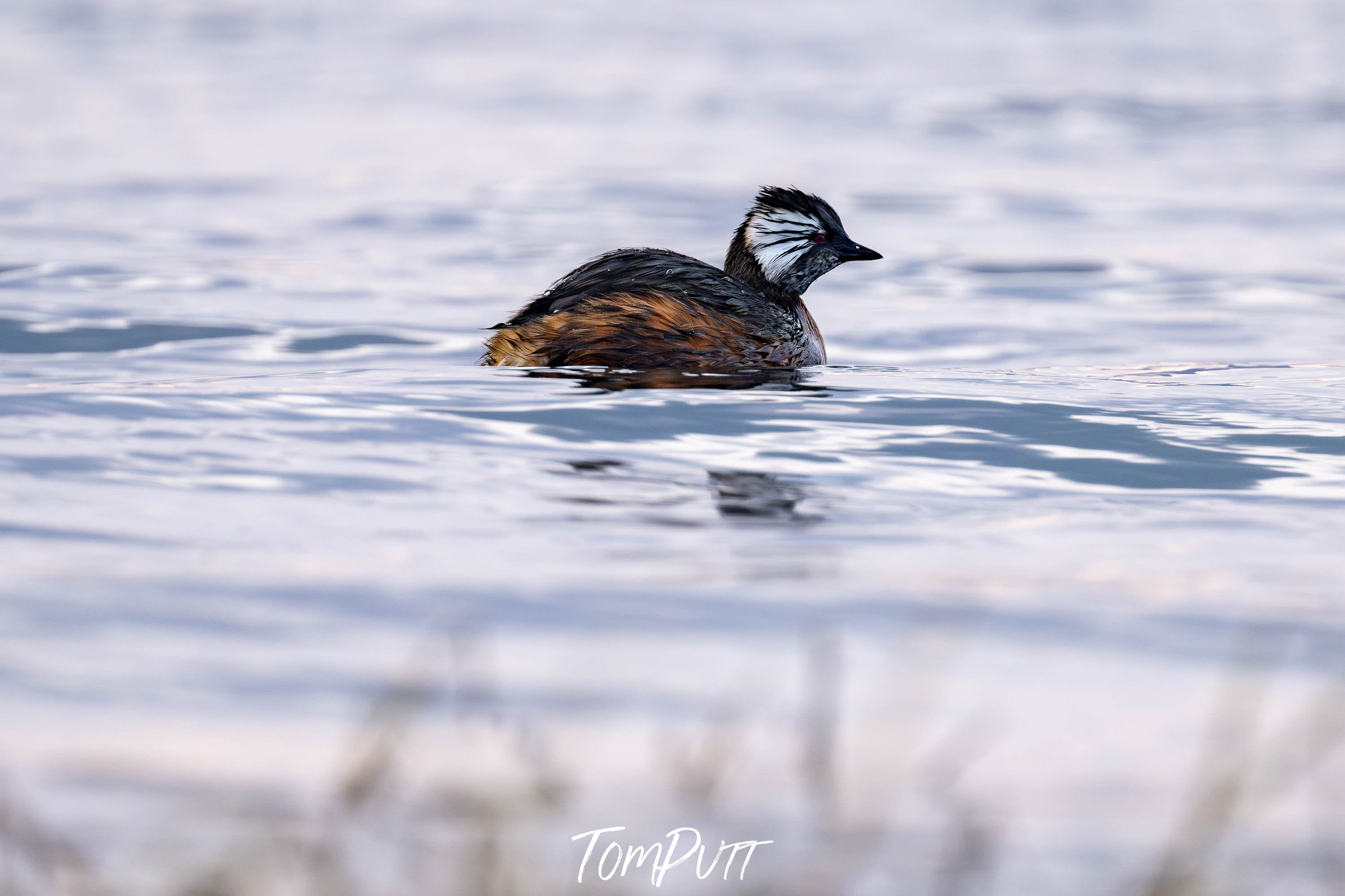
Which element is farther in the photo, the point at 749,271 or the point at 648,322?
the point at 749,271

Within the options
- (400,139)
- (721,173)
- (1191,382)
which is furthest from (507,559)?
(400,139)

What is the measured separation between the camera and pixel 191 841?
3.62m

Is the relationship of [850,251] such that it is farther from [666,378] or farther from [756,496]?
[756,496]

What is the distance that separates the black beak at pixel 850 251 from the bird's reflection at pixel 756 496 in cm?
372

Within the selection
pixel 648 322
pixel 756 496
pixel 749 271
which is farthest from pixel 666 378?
pixel 756 496

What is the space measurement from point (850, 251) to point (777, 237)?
50 centimetres

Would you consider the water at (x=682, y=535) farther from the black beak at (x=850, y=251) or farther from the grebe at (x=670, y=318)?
the black beak at (x=850, y=251)

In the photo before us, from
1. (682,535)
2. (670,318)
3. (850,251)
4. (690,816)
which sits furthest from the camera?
(850,251)

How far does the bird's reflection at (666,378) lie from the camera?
28.7 feet

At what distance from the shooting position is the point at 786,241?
34.4ft

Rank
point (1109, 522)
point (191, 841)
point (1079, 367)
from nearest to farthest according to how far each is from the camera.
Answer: point (191, 841) → point (1109, 522) → point (1079, 367)

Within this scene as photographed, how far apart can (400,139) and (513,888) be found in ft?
61.9

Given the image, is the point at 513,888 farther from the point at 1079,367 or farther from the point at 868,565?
the point at 1079,367

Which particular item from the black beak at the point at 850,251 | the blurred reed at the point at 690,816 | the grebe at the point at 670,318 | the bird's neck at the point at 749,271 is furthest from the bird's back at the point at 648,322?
the blurred reed at the point at 690,816
